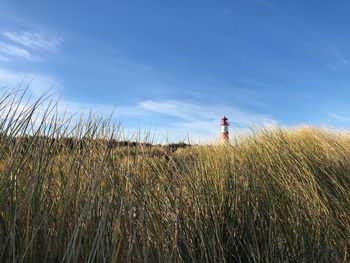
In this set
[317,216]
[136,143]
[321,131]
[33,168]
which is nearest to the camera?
[33,168]

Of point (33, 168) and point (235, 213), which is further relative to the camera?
point (235, 213)

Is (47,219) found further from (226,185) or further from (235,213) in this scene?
(226,185)

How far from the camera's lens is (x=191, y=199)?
349cm

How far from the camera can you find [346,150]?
5.87 metres

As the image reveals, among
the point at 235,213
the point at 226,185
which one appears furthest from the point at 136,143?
the point at 235,213

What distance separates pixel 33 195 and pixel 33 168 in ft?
0.85

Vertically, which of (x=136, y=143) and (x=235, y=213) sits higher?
(x=136, y=143)

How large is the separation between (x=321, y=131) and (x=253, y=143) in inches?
79.0

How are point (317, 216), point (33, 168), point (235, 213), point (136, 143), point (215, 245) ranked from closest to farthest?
point (33, 168) → point (215, 245) → point (235, 213) → point (317, 216) → point (136, 143)

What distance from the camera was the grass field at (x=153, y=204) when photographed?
7.34 ft

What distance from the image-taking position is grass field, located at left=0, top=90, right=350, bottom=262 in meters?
2.24

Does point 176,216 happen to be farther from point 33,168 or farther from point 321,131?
point 321,131

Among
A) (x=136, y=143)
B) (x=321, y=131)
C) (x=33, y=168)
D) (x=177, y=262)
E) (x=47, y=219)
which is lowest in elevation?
(x=177, y=262)

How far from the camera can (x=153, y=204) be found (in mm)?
3400
